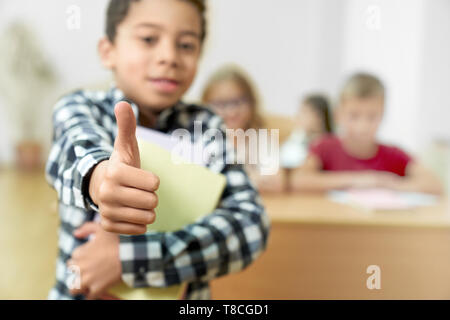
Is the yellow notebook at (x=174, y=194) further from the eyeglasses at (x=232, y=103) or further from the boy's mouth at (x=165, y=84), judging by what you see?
the eyeglasses at (x=232, y=103)

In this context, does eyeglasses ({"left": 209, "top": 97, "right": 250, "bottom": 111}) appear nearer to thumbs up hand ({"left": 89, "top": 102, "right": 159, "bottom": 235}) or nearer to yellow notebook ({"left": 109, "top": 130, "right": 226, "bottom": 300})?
yellow notebook ({"left": 109, "top": 130, "right": 226, "bottom": 300})

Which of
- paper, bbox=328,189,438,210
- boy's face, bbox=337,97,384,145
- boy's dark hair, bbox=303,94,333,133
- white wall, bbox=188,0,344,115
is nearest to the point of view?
paper, bbox=328,189,438,210

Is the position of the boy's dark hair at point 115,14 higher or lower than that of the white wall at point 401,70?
lower

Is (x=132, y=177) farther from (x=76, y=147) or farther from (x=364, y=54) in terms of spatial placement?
(x=364, y=54)

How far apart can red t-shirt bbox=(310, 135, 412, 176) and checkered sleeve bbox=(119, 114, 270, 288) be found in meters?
0.88

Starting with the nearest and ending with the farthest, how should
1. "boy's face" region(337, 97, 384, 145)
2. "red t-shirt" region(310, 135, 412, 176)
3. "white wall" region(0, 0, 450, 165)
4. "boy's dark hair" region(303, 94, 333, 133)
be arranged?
"boy's face" region(337, 97, 384, 145) → "red t-shirt" region(310, 135, 412, 176) → "white wall" region(0, 0, 450, 165) → "boy's dark hair" region(303, 94, 333, 133)

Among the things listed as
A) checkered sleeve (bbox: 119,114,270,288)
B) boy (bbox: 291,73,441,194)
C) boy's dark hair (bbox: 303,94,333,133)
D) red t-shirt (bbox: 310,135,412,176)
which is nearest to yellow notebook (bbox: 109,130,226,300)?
checkered sleeve (bbox: 119,114,270,288)

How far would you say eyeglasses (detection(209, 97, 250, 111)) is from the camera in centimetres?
81

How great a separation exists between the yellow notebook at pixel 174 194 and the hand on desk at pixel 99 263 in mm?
11

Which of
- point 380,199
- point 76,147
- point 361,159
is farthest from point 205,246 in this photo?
point 361,159

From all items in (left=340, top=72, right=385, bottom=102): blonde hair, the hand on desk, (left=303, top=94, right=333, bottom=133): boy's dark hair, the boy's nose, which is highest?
(left=303, top=94, right=333, bottom=133): boy's dark hair

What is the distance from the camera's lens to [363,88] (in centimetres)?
106

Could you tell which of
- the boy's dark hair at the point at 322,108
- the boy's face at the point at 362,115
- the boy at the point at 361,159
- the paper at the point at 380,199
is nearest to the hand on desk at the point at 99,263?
the paper at the point at 380,199

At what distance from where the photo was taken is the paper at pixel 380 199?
0.73 metres
